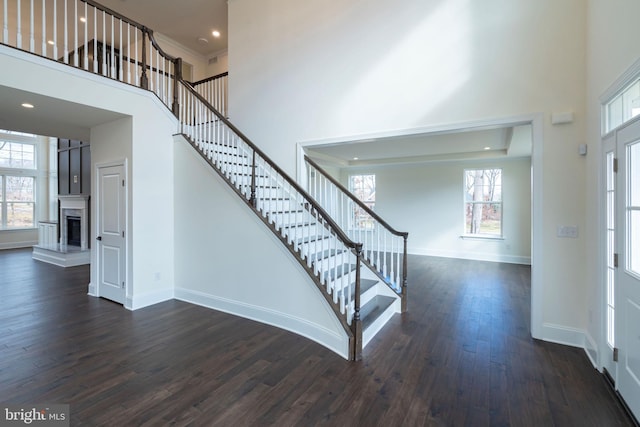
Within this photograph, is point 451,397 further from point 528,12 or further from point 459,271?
point 459,271

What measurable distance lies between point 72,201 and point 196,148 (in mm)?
5702

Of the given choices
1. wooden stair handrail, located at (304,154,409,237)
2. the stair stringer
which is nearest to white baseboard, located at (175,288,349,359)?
the stair stringer

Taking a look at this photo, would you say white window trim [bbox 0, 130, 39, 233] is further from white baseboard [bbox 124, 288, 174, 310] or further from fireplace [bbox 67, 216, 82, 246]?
white baseboard [bbox 124, 288, 174, 310]

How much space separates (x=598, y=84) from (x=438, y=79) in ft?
4.84

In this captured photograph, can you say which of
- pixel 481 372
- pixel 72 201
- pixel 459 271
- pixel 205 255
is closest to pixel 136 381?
pixel 205 255

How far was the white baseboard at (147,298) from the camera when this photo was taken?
398 centimetres

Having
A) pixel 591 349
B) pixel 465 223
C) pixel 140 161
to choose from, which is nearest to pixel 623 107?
pixel 591 349

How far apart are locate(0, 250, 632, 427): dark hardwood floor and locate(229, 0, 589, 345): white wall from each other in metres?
0.85

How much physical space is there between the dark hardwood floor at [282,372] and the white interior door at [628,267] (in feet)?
0.86

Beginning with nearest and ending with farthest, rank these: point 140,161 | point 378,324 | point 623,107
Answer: point 623,107, point 378,324, point 140,161

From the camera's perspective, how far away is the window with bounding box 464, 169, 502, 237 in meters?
7.31

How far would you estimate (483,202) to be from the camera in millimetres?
7445

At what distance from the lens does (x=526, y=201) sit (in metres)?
6.98

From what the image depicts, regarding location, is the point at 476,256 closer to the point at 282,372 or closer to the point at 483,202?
the point at 483,202
